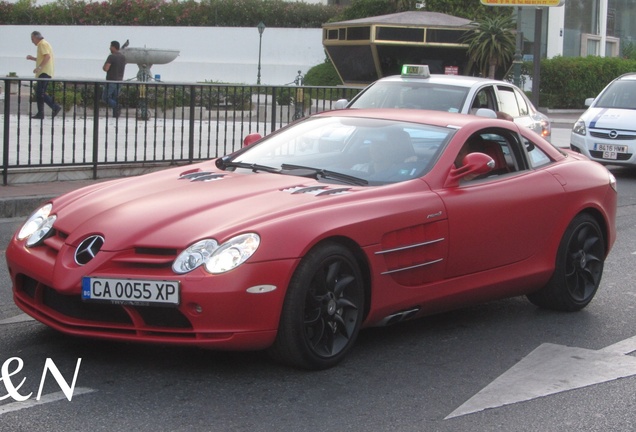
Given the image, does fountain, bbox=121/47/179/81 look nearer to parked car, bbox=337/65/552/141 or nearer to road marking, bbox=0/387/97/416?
parked car, bbox=337/65/552/141

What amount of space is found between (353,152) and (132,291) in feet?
6.17

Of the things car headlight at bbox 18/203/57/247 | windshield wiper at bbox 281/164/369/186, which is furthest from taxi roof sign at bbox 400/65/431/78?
car headlight at bbox 18/203/57/247

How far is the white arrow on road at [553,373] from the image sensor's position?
502 cm

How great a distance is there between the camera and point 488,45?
3247cm

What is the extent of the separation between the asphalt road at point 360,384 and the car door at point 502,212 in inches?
18.6

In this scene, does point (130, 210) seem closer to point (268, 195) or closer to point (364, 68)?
point (268, 195)

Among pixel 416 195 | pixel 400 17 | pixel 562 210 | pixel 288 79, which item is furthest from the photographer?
pixel 288 79

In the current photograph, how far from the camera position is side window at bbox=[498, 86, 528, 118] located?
45.7 feet

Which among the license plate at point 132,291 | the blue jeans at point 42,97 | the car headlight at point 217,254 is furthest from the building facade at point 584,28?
the license plate at point 132,291

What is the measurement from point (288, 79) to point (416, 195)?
4522 centimetres

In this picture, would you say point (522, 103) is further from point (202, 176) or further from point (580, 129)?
point (202, 176)

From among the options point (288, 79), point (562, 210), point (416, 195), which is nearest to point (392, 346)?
point (416, 195)

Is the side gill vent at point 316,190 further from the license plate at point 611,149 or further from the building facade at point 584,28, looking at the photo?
the building facade at point 584,28

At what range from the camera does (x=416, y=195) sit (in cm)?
582
